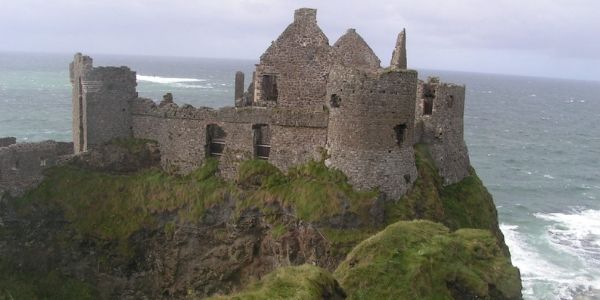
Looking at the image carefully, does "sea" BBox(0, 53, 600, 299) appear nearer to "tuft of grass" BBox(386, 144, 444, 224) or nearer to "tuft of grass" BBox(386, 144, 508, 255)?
"tuft of grass" BBox(386, 144, 508, 255)

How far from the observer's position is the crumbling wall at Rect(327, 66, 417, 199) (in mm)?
25281

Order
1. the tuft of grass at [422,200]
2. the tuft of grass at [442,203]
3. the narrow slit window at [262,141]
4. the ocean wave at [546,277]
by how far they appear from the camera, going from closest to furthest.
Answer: the tuft of grass at [422,200] → the tuft of grass at [442,203] → the narrow slit window at [262,141] → the ocean wave at [546,277]

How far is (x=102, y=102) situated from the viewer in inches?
1196

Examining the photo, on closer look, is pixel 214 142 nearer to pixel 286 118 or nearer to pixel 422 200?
pixel 286 118

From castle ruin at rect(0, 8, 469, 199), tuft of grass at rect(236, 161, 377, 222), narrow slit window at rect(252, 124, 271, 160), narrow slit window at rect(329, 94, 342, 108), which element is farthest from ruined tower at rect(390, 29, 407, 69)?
tuft of grass at rect(236, 161, 377, 222)

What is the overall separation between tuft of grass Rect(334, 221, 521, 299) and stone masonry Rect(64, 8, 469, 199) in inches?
384

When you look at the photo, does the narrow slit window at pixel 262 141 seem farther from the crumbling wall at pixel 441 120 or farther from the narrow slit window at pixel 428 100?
the narrow slit window at pixel 428 100

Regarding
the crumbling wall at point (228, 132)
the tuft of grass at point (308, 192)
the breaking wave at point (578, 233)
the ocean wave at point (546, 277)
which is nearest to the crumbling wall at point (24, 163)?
the crumbling wall at point (228, 132)

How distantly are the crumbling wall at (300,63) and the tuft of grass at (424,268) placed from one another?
45.5 ft

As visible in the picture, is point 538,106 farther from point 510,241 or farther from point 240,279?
point 240,279

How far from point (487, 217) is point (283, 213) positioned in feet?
34.0

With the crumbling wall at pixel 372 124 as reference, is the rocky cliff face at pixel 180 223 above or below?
below

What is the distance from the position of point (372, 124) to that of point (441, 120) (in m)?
6.40

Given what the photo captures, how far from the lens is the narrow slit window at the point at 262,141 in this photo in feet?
94.2
